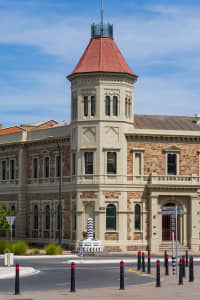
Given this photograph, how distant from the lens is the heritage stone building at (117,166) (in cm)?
5250

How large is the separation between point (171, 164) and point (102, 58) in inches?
385

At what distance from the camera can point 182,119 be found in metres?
60.7

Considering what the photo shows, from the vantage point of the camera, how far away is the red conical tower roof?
5303 centimetres

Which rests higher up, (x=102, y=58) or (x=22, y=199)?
(x=102, y=58)

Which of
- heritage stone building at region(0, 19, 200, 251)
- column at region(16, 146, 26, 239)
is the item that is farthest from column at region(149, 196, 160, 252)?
column at region(16, 146, 26, 239)

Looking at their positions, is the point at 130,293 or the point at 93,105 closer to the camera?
the point at 130,293

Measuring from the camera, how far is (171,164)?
54.5 m

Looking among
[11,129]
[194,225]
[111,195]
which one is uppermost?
[11,129]

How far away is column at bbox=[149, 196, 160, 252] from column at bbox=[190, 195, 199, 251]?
2.65m

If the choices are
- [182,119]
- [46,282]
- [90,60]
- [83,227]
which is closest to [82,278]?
[46,282]

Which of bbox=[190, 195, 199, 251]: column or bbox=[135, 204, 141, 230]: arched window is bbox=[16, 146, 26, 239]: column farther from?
bbox=[190, 195, 199, 251]: column

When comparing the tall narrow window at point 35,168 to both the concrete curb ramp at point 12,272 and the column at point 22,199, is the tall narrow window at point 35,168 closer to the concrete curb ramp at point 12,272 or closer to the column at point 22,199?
the column at point 22,199

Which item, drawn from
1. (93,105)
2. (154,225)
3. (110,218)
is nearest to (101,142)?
(93,105)

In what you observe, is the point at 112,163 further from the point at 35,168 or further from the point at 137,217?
the point at 35,168
